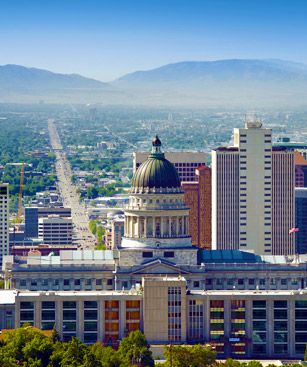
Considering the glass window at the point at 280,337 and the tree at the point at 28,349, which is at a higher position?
the tree at the point at 28,349

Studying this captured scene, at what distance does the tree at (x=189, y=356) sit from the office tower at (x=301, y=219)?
226 feet

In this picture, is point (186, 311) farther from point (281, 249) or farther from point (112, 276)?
point (281, 249)

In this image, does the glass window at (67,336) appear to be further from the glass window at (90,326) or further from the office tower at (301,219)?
the office tower at (301,219)

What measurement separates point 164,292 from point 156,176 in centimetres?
1715

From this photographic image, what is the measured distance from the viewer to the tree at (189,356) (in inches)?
4168

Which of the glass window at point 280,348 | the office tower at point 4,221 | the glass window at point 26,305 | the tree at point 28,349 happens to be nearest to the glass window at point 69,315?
the glass window at point 26,305

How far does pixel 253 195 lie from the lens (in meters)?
165

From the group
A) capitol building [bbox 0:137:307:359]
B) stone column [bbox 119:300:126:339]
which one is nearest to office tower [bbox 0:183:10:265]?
capitol building [bbox 0:137:307:359]

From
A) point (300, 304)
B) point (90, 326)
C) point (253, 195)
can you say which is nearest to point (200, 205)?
point (253, 195)

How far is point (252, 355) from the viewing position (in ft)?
391

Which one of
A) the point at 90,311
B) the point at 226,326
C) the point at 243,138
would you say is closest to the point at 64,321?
the point at 90,311

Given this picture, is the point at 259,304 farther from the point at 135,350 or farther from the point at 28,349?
the point at 28,349

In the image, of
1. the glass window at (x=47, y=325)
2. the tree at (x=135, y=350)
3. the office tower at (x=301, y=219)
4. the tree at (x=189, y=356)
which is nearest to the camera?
the tree at (x=189, y=356)

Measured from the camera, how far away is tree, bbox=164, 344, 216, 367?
105875 millimetres
